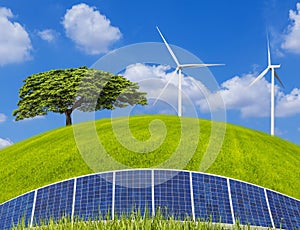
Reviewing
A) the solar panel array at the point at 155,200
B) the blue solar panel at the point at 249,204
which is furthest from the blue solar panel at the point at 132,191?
the blue solar panel at the point at 249,204

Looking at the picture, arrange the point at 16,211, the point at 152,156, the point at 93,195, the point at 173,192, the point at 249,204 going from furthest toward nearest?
the point at 152,156 → the point at 16,211 → the point at 249,204 → the point at 93,195 → the point at 173,192

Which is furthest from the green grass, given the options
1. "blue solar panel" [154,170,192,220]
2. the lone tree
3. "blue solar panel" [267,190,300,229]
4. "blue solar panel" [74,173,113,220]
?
the lone tree

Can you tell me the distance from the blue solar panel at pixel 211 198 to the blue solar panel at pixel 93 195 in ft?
7.73

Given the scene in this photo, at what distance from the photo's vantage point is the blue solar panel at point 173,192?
12.4 metres

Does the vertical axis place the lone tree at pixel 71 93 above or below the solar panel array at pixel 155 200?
above

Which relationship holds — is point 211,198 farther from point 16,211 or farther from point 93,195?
point 16,211

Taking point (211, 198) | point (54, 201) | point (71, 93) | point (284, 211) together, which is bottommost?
point (284, 211)

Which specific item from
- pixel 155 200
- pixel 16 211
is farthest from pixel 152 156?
pixel 155 200

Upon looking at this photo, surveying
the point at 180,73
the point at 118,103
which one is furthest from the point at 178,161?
the point at 118,103

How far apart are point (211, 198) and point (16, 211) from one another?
18.0 feet

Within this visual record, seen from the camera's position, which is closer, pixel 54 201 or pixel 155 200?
pixel 155 200

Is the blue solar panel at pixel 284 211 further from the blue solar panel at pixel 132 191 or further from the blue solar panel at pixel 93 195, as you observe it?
the blue solar panel at pixel 93 195

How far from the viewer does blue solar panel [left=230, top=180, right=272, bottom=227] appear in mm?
12609

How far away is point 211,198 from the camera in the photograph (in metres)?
12.9
